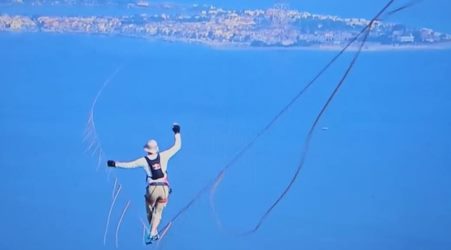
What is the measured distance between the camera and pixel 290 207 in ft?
6.59

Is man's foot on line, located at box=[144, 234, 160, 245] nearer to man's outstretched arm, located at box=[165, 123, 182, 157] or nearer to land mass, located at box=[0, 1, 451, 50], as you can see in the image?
man's outstretched arm, located at box=[165, 123, 182, 157]

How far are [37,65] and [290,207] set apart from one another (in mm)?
767

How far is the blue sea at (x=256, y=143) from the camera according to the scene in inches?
78.0

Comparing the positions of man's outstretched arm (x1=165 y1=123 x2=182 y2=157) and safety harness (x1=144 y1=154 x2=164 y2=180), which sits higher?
man's outstretched arm (x1=165 y1=123 x2=182 y2=157)

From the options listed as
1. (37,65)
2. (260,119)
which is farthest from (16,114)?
(260,119)

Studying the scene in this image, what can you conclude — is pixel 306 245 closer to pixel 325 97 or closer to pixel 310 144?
pixel 310 144

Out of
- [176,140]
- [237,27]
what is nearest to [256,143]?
[176,140]

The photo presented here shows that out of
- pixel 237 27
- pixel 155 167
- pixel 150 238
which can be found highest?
pixel 237 27

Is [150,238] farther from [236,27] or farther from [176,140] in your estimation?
[236,27]

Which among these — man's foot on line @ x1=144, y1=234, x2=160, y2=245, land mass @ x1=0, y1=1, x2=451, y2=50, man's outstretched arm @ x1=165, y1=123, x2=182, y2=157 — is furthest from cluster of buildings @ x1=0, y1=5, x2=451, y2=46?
man's foot on line @ x1=144, y1=234, x2=160, y2=245

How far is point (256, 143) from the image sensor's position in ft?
6.58

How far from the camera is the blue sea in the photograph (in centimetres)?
198

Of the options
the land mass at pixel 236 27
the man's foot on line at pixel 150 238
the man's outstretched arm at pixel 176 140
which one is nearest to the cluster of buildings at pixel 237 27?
the land mass at pixel 236 27

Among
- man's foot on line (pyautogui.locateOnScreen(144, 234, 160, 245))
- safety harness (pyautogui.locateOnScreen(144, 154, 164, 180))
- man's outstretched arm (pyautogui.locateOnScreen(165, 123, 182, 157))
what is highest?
man's outstretched arm (pyautogui.locateOnScreen(165, 123, 182, 157))
